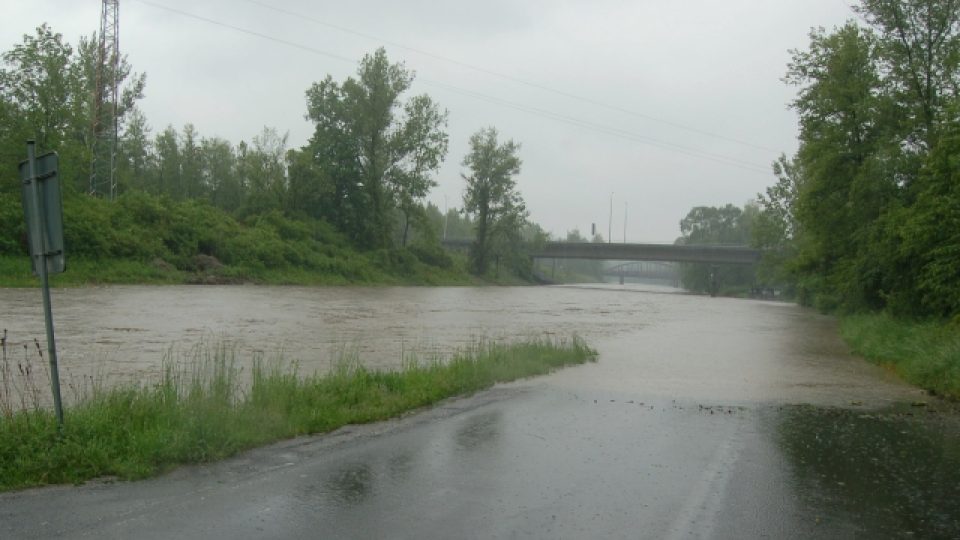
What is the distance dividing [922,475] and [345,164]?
243 feet

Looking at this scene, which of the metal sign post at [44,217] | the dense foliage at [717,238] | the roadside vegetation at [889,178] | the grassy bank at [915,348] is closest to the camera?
the metal sign post at [44,217]

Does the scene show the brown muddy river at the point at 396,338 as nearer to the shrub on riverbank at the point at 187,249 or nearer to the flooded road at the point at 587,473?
the flooded road at the point at 587,473

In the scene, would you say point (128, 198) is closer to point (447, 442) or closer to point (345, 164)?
point (345, 164)

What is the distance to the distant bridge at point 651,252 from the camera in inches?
3669

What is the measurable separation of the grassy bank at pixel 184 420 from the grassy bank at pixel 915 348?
30.6 ft

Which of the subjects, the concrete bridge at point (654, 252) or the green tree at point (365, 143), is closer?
→ the green tree at point (365, 143)

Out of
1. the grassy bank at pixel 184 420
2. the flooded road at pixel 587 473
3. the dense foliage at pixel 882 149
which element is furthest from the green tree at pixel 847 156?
the grassy bank at pixel 184 420

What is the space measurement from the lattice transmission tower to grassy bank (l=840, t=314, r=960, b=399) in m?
49.0

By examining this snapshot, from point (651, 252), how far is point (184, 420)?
9505cm

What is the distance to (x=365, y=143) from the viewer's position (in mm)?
77312

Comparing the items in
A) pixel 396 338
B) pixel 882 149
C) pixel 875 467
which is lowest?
pixel 396 338

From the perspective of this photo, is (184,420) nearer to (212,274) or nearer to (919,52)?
(919,52)

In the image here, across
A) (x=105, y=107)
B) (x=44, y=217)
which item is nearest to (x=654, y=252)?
(x=105, y=107)

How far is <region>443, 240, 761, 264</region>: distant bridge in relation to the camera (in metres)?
93.2
